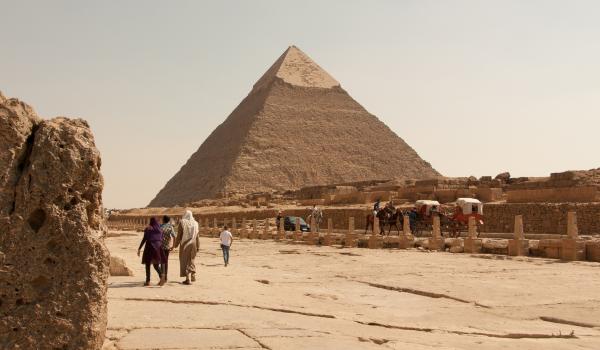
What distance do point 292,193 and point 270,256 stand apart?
4212 centimetres

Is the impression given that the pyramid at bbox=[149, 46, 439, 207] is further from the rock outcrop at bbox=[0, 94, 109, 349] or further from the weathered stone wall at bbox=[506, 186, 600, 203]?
the rock outcrop at bbox=[0, 94, 109, 349]

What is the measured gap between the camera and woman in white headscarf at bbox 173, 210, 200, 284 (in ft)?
27.1

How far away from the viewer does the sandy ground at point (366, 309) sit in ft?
14.7

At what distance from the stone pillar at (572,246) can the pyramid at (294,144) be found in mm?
95158

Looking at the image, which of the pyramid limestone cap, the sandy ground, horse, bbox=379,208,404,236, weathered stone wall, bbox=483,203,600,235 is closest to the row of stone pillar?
the sandy ground

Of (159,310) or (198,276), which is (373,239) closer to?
(198,276)

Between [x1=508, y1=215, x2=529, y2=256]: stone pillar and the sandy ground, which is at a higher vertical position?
[x1=508, y1=215, x2=529, y2=256]: stone pillar

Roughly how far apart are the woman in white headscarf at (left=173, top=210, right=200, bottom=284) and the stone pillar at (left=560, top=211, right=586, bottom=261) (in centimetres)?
781

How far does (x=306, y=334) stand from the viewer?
15.1 ft

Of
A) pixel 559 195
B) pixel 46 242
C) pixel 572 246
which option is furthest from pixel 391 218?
pixel 46 242

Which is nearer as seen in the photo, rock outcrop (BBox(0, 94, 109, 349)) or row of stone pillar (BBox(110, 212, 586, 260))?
rock outcrop (BBox(0, 94, 109, 349))

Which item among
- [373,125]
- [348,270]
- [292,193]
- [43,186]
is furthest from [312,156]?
[43,186]

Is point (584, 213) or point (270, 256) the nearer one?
point (270, 256)

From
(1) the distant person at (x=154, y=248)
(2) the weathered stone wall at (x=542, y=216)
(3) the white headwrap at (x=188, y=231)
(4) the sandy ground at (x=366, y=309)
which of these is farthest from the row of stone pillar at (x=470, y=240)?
(1) the distant person at (x=154, y=248)
